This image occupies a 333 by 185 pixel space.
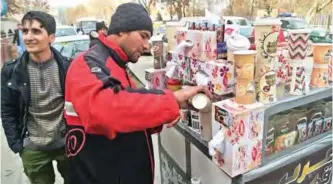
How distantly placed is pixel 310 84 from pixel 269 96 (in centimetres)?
33

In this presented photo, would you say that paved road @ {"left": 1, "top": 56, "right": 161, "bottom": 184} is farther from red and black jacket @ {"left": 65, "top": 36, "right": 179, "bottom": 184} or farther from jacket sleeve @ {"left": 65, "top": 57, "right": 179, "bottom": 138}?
jacket sleeve @ {"left": 65, "top": 57, "right": 179, "bottom": 138}

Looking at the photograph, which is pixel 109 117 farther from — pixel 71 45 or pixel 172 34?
pixel 71 45

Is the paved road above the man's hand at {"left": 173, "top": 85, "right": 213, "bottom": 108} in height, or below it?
below

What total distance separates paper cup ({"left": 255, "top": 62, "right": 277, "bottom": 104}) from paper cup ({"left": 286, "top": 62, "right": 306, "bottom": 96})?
0.15 m

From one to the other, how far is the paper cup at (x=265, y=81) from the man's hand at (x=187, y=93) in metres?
0.18

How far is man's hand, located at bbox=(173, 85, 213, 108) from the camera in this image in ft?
3.04

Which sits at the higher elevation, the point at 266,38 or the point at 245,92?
the point at 266,38

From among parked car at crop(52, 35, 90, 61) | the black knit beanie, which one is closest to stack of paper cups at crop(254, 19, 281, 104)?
the black knit beanie

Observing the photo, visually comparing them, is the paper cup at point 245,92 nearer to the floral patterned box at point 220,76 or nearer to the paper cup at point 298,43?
the floral patterned box at point 220,76

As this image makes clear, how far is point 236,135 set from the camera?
0.92m

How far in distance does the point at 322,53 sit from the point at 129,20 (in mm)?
800

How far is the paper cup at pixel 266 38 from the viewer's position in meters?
0.96

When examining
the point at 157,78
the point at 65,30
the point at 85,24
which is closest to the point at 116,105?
the point at 157,78

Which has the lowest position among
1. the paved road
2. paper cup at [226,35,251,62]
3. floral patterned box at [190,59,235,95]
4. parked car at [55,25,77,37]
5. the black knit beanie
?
the paved road
